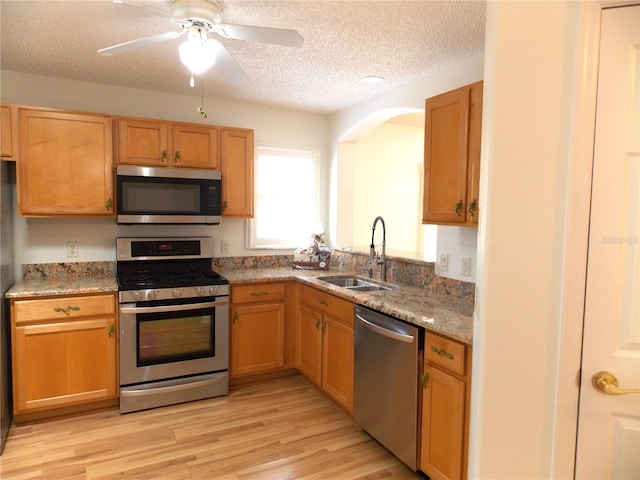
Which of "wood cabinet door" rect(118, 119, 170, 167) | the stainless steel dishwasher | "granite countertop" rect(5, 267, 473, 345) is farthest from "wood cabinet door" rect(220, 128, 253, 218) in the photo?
the stainless steel dishwasher

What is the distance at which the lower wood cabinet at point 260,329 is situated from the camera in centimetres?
322

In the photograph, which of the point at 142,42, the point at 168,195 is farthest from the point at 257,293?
the point at 142,42

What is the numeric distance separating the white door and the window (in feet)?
9.17

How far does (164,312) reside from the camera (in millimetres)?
2885

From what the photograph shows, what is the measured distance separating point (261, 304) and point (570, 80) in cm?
261

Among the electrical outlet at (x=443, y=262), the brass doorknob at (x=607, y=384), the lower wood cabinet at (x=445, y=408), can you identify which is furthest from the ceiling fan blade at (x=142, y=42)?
the brass doorknob at (x=607, y=384)

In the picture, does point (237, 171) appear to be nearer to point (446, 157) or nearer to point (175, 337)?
point (175, 337)

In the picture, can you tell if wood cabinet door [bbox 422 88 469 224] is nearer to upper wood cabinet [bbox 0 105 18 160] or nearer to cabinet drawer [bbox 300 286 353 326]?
cabinet drawer [bbox 300 286 353 326]

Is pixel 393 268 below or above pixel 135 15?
below

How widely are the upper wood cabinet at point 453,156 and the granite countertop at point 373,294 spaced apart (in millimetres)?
493

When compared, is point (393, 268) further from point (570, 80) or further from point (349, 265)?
point (570, 80)

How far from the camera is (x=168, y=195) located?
3107 mm

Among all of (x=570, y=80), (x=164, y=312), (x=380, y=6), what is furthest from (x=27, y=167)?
(x=570, y=80)

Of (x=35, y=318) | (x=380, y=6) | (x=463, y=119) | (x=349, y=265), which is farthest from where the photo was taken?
(x=349, y=265)
